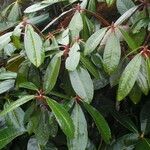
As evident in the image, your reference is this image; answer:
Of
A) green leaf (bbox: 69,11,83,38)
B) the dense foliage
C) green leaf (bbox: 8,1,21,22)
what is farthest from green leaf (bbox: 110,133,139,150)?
green leaf (bbox: 8,1,21,22)

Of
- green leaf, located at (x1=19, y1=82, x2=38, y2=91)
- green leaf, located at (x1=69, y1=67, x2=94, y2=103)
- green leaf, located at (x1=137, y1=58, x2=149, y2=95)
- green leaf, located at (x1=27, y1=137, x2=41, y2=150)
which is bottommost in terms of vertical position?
green leaf, located at (x1=27, y1=137, x2=41, y2=150)

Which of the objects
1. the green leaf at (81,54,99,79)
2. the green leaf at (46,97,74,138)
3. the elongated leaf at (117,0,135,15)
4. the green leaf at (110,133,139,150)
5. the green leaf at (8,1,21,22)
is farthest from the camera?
the green leaf at (8,1,21,22)

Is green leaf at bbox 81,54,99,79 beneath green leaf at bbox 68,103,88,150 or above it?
above

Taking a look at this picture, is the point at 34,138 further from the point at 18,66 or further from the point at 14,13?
the point at 14,13

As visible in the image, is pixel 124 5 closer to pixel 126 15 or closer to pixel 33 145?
pixel 126 15

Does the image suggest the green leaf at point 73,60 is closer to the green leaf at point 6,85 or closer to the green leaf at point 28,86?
the green leaf at point 28,86

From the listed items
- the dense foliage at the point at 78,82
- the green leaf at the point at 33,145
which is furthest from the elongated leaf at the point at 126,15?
the green leaf at the point at 33,145

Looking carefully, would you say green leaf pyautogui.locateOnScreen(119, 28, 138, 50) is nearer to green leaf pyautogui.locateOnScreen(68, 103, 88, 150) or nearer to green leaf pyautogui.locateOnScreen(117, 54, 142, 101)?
green leaf pyautogui.locateOnScreen(117, 54, 142, 101)

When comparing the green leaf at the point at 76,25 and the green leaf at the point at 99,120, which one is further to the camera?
the green leaf at the point at 76,25

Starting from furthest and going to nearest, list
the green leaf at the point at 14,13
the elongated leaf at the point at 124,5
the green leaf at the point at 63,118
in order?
the green leaf at the point at 14,13 < the elongated leaf at the point at 124,5 < the green leaf at the point at 63,118
